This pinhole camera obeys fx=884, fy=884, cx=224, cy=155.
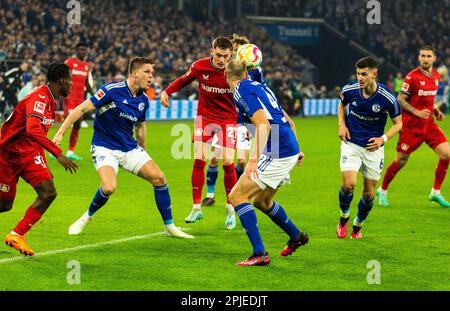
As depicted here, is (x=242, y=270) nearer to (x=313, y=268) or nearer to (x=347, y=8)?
(x=313, y=268)

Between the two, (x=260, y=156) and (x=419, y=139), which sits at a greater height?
(x=260, y=156)

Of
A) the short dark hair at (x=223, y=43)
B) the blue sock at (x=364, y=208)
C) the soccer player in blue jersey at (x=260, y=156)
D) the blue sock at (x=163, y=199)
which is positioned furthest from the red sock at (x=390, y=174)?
the soccer player in blue jersey at (x=260, y=156)

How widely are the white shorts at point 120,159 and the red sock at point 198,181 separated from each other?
177 centimetres

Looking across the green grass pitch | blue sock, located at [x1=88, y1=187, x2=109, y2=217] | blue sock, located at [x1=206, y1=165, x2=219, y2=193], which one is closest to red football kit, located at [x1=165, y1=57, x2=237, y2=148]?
the green grass pitch

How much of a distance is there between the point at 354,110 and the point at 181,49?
2821 cm

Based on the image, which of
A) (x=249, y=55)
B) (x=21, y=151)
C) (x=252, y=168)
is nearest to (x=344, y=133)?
(x=249, y=55)

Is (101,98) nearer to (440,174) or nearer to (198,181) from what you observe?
(198,181)

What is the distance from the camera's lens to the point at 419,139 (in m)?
13.5

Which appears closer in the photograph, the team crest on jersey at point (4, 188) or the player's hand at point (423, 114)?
the team crest on jersey at point (4, 188)

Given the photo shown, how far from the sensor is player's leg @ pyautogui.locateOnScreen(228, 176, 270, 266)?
864 cm

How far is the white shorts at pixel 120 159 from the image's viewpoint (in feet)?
32.7

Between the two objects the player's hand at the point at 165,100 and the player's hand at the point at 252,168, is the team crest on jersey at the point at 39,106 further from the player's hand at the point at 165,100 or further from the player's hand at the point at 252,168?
the player's hand at the point at 165,100

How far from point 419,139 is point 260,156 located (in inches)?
217
